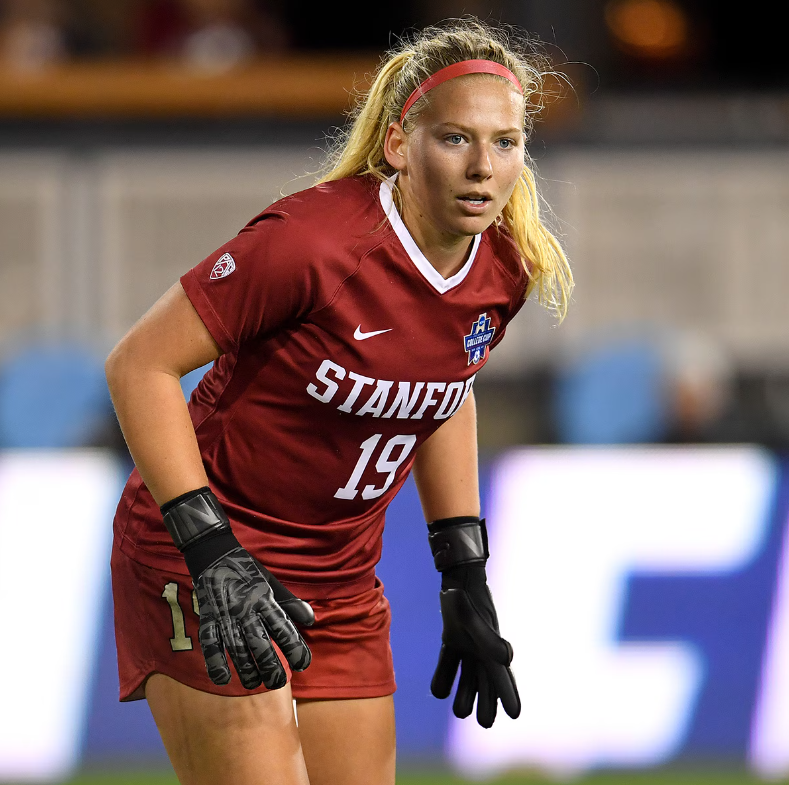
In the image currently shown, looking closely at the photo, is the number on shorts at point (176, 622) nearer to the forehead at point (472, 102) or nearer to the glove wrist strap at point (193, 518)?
the glove wrist strap at point (193, 518)

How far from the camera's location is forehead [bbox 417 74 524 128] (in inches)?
94.2

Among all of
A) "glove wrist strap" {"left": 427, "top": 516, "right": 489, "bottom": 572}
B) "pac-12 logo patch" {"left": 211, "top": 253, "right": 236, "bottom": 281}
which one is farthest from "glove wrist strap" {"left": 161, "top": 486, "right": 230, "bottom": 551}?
"glove wrist strap" {"left": 427, "top": 516, "right": 489, "bottom": 572}

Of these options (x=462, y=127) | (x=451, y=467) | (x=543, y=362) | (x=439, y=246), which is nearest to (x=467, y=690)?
(x=451, y=467)

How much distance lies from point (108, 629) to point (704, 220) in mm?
4623

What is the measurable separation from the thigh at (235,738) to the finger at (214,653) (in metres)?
0.17

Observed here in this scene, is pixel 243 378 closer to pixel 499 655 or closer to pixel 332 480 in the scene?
pixel 332 480

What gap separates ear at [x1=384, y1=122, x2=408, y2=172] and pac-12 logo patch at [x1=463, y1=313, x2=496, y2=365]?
318 millimetres

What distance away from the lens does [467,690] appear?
2.91 meters

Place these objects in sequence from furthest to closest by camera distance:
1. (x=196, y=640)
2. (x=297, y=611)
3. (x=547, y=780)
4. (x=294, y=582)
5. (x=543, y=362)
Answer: (x=543, y=362) < (x=547, y=780) < (x=294, y=582) < (x=196, y=640) < (x=297, y=611)

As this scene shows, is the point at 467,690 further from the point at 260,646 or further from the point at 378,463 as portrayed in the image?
the point at 260,646

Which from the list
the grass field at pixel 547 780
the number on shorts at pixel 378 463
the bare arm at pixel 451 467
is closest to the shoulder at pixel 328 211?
the number on shorts at pixel 378 463

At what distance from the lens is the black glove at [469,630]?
9.43 ft

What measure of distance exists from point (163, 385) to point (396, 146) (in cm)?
61

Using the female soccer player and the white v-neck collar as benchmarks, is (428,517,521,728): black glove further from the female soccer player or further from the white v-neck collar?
the white v-neck collar
